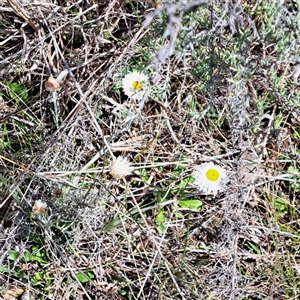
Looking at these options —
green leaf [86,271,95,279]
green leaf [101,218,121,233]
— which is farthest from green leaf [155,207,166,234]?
green leaf [86,271,95,279]

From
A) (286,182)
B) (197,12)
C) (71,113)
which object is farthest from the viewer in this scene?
(286,182)

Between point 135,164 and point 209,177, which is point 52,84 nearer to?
point 135,164

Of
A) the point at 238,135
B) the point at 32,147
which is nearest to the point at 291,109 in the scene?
the point at 238,135

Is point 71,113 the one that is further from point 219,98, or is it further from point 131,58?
point 219,98

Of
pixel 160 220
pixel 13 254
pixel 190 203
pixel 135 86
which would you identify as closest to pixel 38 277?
pixel 13 254

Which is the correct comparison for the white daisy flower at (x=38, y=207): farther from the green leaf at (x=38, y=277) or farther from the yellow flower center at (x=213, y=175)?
the yellow flower center at (x=213, y=175)

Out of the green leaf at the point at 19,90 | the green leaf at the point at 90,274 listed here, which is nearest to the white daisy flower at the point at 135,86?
the green leaf at the point at 19,90

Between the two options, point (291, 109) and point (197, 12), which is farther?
point (291, 109)

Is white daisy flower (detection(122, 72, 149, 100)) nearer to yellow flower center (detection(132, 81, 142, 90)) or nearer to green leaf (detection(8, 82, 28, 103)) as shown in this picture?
yellow flower center (detection(132, 81, 142, 90))
